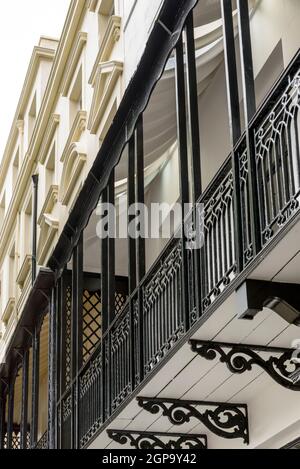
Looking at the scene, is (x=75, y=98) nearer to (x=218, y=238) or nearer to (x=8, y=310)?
(x=8, y=310)

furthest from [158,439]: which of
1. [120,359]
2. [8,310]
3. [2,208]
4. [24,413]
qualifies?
[2,208]

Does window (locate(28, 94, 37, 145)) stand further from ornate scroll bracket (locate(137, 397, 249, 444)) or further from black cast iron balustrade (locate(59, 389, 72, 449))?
ornate scroll bracket (locate(137, 397, 249, 444))

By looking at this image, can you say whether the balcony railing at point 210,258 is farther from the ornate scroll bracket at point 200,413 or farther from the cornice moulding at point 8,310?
the cornice moulding at point 8,310

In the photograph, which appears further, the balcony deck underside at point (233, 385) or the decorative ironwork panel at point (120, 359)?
the decorative ironwork panel at point (120, 359)

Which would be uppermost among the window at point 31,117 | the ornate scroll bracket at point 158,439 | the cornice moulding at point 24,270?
the window at point 31,117

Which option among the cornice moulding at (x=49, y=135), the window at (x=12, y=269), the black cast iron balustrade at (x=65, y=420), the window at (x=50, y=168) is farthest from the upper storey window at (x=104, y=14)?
the window at (x=12, y=269)

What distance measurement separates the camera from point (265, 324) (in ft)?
28.3

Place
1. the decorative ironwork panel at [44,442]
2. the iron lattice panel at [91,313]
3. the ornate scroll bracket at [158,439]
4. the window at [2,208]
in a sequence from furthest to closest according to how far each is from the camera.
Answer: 1. the window at [2,208]
2. the iron lattice panel at [91,313]
3. the decorative ironwork panel at [44,442]
4. the ornate scroll bracket at [158,439]

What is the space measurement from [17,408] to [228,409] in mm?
14842

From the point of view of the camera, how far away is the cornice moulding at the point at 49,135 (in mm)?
20859

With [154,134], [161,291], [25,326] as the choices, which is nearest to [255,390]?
[161,291]

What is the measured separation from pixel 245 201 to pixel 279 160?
1.44 feet

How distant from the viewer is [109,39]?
16.6 m

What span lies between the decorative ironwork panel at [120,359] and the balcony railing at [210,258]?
0.04 feet
